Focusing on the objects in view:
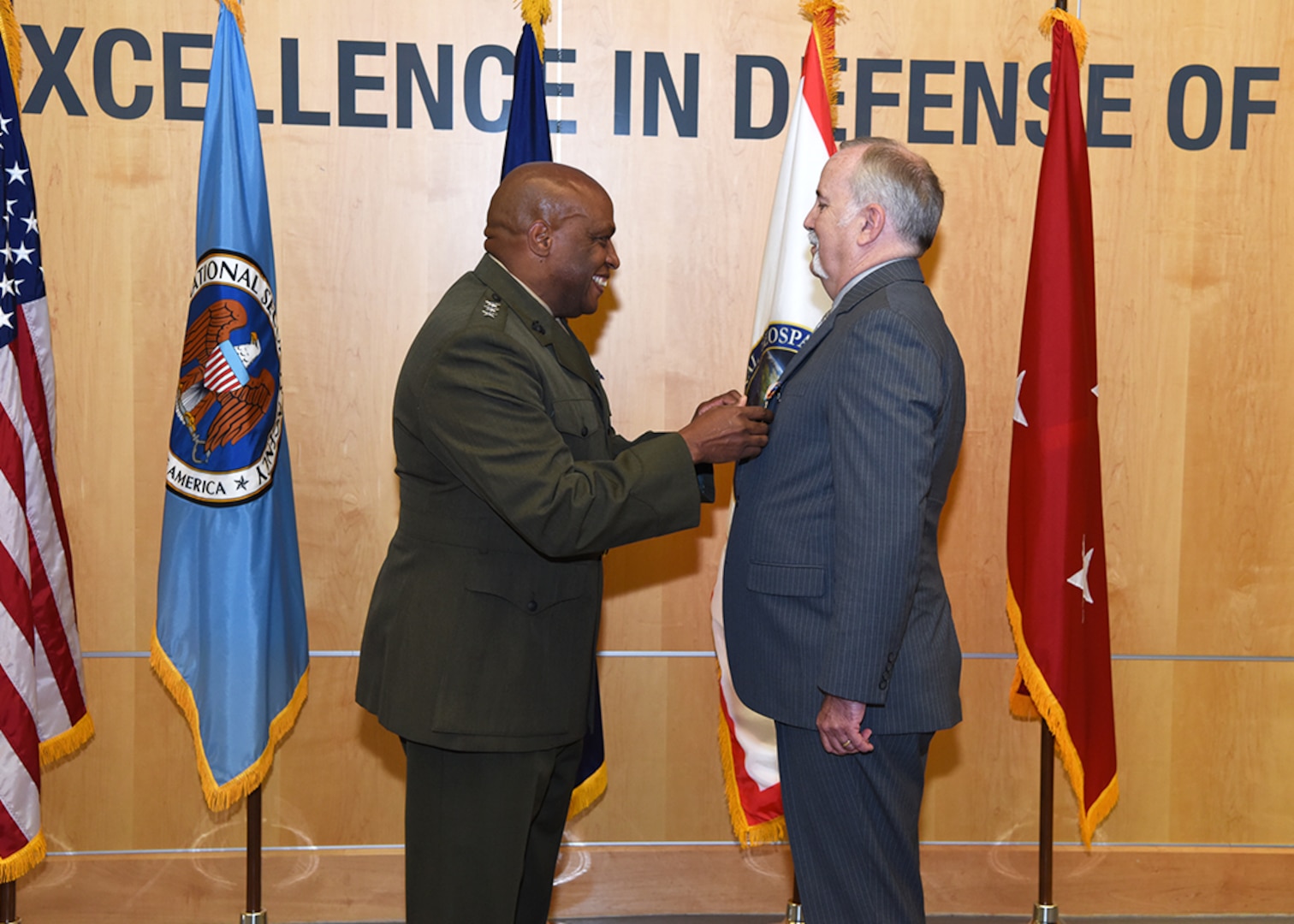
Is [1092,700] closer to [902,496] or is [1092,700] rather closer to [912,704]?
[912,704]

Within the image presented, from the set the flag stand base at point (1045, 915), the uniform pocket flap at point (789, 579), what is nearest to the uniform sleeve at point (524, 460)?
the uniform pocket flap at point (789, 579)

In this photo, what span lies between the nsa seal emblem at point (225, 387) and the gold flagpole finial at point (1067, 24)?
2.07 meters

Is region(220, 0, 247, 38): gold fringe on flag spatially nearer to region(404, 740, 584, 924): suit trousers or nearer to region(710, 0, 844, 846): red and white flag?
region(710, 0, 844, 846): red and white flag

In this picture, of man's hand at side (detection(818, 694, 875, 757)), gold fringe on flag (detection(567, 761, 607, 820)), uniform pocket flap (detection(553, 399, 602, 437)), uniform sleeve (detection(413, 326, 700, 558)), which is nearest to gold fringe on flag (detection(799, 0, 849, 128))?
uniform pocket flap (detection(553, 399, 602, 437))

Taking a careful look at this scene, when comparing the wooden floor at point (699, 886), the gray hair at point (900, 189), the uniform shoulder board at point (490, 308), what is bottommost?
the wooden floor at point (699, 886)

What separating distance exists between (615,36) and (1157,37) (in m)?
1.50

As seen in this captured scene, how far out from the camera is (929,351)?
1796 mm

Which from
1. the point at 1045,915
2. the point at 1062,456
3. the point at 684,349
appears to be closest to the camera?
the point at 1062,456

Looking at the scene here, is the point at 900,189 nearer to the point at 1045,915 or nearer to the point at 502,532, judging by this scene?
the point at 502,532

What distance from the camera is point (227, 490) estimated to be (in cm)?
272

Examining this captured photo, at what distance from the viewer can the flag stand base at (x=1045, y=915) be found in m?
3.09

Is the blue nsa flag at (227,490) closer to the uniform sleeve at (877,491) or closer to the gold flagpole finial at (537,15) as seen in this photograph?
the gold flagpole finial at (537,15)

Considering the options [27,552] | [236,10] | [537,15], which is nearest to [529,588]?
[27,552]

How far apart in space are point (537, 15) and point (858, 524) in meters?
1.74
